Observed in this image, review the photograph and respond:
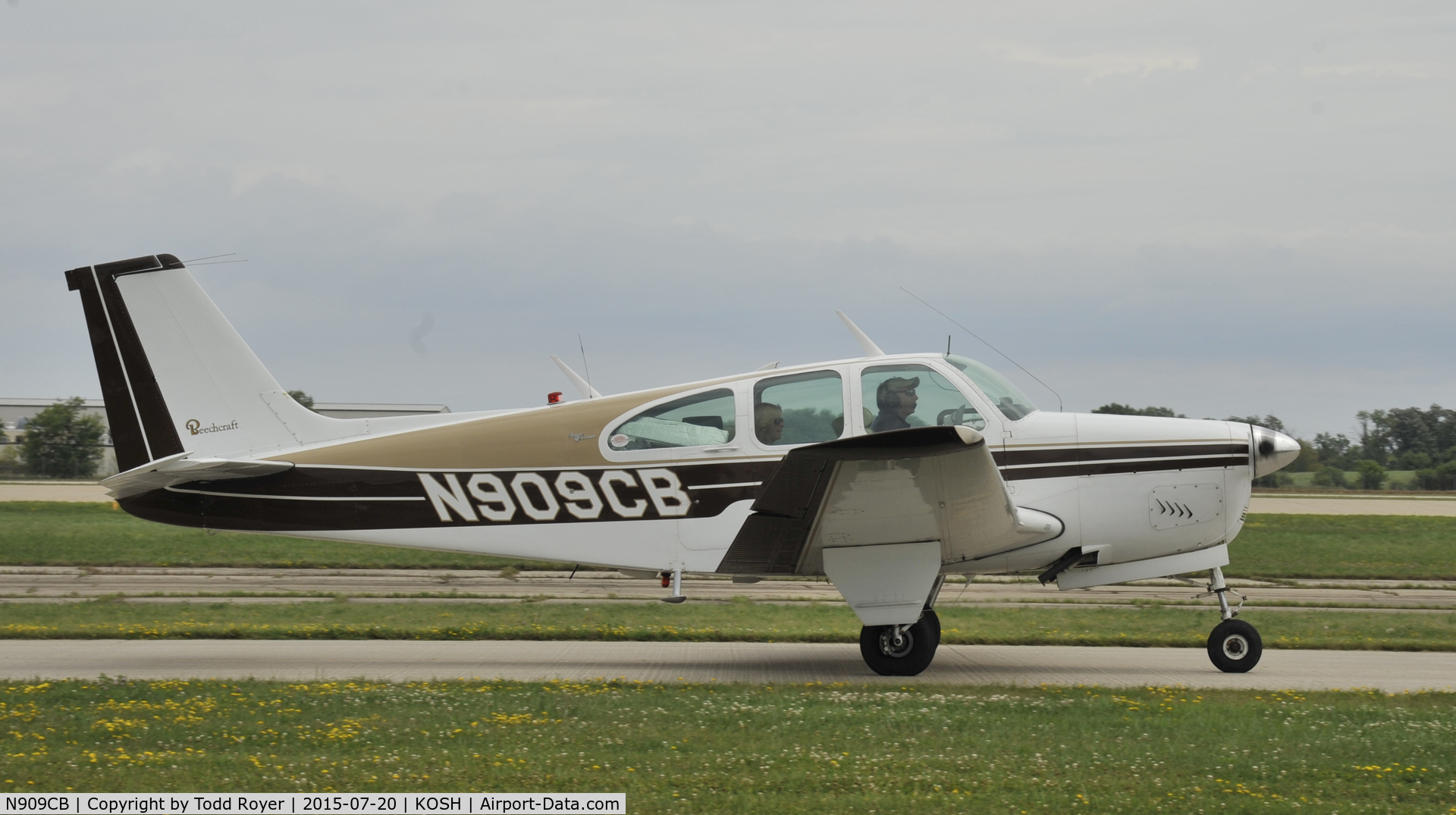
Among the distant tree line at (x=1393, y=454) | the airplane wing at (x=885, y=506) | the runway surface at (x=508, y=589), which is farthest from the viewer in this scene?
the distant tree line at (x=1393, y=454)

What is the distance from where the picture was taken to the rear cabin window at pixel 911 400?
27.6 ft

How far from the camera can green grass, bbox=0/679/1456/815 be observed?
510cm

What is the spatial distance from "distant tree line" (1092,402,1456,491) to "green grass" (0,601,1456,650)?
136ft

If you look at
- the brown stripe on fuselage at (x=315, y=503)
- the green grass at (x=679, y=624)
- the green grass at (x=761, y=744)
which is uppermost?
the brown stripe on fuselage at (x=315, y=503)

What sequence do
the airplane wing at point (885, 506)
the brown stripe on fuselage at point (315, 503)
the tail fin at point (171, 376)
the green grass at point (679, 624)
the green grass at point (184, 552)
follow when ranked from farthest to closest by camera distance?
the green grass at point (184, 552) → the green grass at point (679, 624) → the tail fin at point (171, 376) → the brown stripe on fuselage at point (315, 503) → the airplane wing at point (885, 506)

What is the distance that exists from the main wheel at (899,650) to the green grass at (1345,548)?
11.8m

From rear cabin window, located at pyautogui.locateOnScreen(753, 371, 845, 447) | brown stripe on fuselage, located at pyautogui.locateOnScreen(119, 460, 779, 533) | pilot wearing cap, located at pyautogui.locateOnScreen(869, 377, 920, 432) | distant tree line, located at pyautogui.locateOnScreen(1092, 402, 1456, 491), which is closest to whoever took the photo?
pilot wearing cap, located at pyautogui.locateOnScreen(869, 377, 920, 432)

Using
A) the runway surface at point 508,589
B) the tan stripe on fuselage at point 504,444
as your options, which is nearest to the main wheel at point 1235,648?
the tan stripe on fuselage at point 504,444

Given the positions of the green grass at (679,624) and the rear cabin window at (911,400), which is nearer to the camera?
the rear cabin window at (911,400)

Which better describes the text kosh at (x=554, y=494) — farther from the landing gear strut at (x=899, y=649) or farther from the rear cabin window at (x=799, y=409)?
the landing gear strut at (x=899, y=649)

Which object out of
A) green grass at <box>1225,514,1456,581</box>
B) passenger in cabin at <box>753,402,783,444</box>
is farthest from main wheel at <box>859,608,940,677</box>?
green grass at <box>1225,514,1456,581</box>

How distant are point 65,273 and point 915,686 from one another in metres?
8.10

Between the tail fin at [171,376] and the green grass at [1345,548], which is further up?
the tail fin at [171,376]

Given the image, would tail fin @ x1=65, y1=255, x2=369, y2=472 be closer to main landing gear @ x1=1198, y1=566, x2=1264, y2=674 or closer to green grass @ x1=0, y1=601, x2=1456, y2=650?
green grass @ x1=0, y1=601, x2=1456, y2=650
